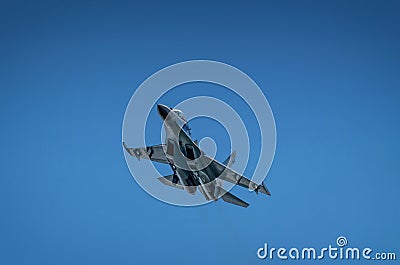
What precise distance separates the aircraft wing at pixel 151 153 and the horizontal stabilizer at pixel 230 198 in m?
0.49

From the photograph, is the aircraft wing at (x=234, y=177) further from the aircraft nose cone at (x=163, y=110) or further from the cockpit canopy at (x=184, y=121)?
the aircraft nose cone at (x=163, y=110)

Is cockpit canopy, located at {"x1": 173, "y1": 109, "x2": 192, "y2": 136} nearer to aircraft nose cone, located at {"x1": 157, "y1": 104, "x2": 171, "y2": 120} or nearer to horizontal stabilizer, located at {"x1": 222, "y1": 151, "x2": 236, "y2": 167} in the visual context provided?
aircraft nose cone, located at {"x1": 157, "y1": 104, "x2": 171, "y2": 120}

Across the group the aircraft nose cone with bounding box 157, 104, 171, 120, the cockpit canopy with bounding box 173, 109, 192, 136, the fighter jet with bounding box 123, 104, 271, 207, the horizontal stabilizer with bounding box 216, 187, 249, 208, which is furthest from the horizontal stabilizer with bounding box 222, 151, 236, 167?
the aircraft nose cone with bounding box 157, 104, 171, 120

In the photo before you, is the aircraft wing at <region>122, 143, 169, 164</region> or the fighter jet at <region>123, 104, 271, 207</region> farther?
the aircraft wing at <region>122, 143, 169, 164</region>

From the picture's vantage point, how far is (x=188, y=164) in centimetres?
392

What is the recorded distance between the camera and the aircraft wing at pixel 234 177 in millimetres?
3941

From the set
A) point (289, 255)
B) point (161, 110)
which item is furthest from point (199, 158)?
point (289, 255)

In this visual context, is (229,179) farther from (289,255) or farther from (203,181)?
(289,255)

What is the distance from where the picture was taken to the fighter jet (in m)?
3.89

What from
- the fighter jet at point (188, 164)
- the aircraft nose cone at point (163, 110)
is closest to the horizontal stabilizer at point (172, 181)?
the fighter jet at point (188, 164)

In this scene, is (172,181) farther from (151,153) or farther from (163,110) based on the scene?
(163,110)

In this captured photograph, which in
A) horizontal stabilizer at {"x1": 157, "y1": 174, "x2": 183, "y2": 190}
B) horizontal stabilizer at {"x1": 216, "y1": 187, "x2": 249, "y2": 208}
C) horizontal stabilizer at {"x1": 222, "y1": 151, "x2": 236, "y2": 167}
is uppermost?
horizontal stabilizer at {"x1": 222, "y1": 151, "x2": 236, "y2": 167}

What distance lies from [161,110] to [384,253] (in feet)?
6.59

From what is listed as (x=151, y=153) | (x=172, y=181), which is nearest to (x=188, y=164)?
(x=172, y=181)
